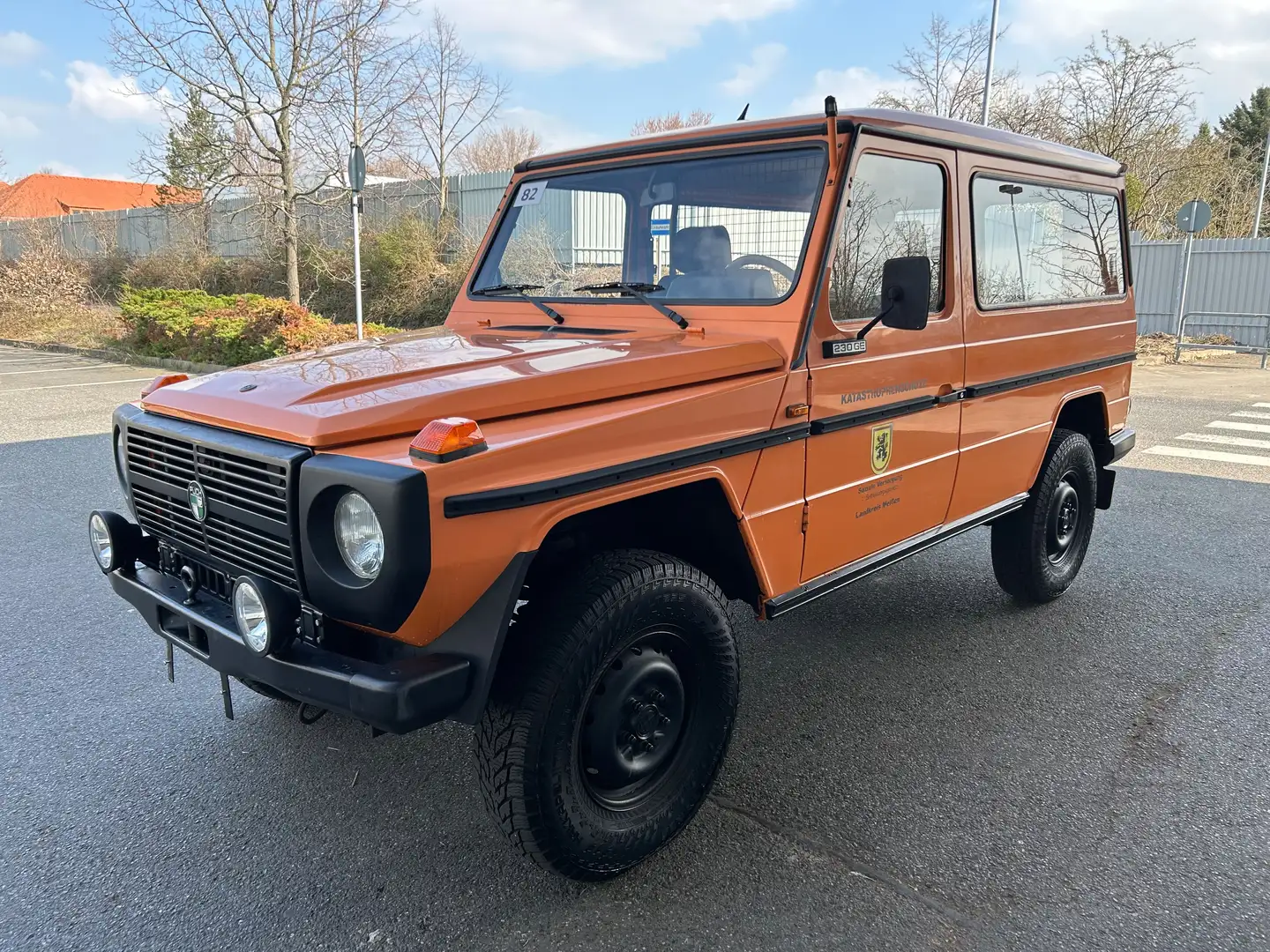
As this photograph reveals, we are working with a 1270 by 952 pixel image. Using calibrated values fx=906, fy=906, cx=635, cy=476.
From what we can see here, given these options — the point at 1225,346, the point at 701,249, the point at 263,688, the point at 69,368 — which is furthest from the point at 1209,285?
the point at 69,368

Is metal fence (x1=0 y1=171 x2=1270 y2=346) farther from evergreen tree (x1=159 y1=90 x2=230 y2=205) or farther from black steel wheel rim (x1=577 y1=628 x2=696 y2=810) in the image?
black steel wheel rim (x1=577 y1=628 x2=696 y2=810)

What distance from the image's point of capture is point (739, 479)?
2.77 m

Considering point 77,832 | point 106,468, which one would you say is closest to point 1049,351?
point 77,832

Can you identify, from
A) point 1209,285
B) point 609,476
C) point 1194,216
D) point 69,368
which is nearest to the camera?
point 609,476

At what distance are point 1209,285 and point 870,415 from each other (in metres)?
18.3

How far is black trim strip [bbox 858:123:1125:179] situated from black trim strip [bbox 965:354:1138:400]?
95 cm

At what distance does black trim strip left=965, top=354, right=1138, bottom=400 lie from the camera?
12.4 ft

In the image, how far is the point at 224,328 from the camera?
13.3 meters

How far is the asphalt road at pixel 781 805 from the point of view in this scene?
2445 millimetres

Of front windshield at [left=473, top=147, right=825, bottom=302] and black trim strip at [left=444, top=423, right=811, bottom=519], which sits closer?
black trim strip at [left=444, top=423, right=811, bottom=519]

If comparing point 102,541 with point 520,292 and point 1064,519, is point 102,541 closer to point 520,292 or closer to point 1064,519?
point 520,292

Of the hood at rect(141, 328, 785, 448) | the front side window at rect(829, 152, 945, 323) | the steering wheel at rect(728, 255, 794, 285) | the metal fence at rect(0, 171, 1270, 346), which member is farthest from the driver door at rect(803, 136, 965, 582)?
the metal fence at rect(0, 171, 1270, 346)

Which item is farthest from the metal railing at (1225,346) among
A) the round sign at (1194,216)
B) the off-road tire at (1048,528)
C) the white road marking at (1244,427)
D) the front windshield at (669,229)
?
the front windshield at (669,229)

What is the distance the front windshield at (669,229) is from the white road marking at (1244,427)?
28.0 feet
